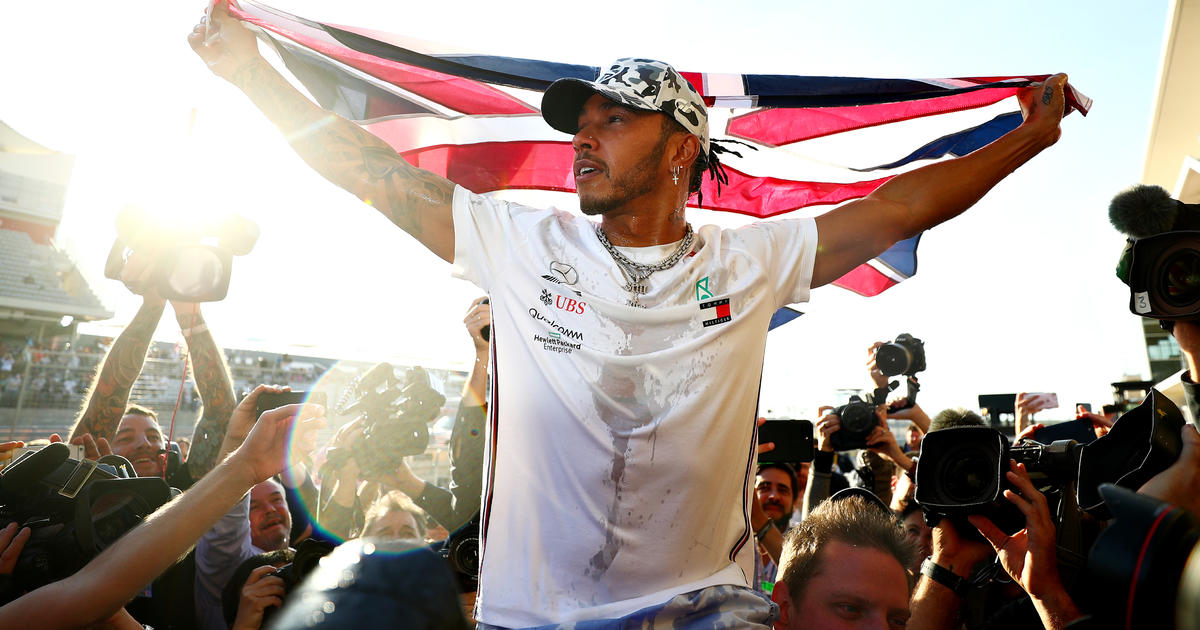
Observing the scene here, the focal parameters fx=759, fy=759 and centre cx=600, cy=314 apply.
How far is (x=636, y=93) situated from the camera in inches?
94.8

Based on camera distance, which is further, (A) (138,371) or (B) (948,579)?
(A) (138,371)

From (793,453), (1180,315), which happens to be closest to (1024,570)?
(1180,315)

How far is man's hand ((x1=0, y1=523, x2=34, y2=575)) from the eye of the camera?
2441mm

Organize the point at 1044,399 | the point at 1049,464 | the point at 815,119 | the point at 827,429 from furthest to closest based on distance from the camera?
the point at 1044,399 → the point at 827,429 → the point at 815,119 → the point at 1049,464

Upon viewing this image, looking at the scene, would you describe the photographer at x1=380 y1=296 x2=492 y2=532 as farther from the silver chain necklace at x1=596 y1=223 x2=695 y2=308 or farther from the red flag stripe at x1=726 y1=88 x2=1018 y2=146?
the silver chain necklace at x1=596 y1=223 x2=695 y2=308

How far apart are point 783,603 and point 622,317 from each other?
4.40 feet

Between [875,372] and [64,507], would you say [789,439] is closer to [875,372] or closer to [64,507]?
[875,372]

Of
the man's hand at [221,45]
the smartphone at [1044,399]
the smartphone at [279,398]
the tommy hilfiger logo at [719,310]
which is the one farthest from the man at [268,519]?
the smartphone at [1044,399]

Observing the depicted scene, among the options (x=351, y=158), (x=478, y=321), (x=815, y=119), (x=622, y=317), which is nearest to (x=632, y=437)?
(x=622, y=317)

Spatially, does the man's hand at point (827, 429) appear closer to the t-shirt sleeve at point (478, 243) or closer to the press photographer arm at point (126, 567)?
the t-shirt sleeve at point (478, 243)

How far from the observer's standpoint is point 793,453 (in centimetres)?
427

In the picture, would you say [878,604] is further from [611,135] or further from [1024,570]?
[611,135]

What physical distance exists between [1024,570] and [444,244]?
2.21 m

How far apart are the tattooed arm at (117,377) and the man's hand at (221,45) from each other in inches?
97.2
